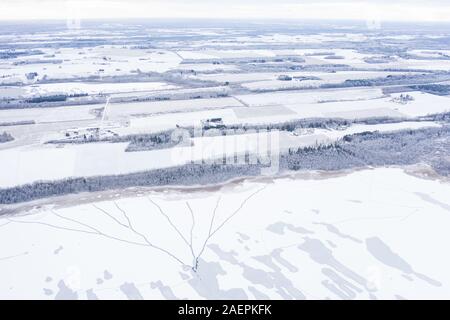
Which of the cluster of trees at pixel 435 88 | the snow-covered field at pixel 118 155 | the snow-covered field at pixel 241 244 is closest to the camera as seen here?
the snow-covered field at pixel 241 244

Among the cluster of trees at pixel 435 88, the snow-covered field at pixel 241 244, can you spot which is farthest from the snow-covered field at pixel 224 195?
the cluster of trees at pixel 435 88

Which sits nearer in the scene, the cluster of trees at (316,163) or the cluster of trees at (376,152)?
the cluster of trees at (316,163)

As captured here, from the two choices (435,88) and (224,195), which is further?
(435,88)

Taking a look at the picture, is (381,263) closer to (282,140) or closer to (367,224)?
(367,224)

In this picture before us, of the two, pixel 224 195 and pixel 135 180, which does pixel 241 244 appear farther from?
pixel 135 180

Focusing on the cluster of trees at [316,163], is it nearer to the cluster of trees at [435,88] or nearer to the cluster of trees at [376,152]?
the cluster of trees at [376,152]

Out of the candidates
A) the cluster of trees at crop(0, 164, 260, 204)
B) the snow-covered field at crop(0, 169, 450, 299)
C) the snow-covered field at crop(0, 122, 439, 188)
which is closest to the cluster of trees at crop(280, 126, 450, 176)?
the snow-covered field at crop(0, 122, 439, 188)

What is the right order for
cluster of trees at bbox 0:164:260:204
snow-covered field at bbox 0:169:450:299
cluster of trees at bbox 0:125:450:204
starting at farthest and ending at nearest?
cluster of trees at bbox 0:125:450:204
cluster of trees at bbox 0:164:260:204
snow-covered field at bbox 0:169:450:299

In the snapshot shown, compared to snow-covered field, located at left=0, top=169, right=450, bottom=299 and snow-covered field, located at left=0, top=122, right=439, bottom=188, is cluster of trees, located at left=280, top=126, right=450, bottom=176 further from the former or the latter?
snow-covered field, located at left=0, top=169, right=450, bottom=299

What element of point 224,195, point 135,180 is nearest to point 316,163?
point 224,195
